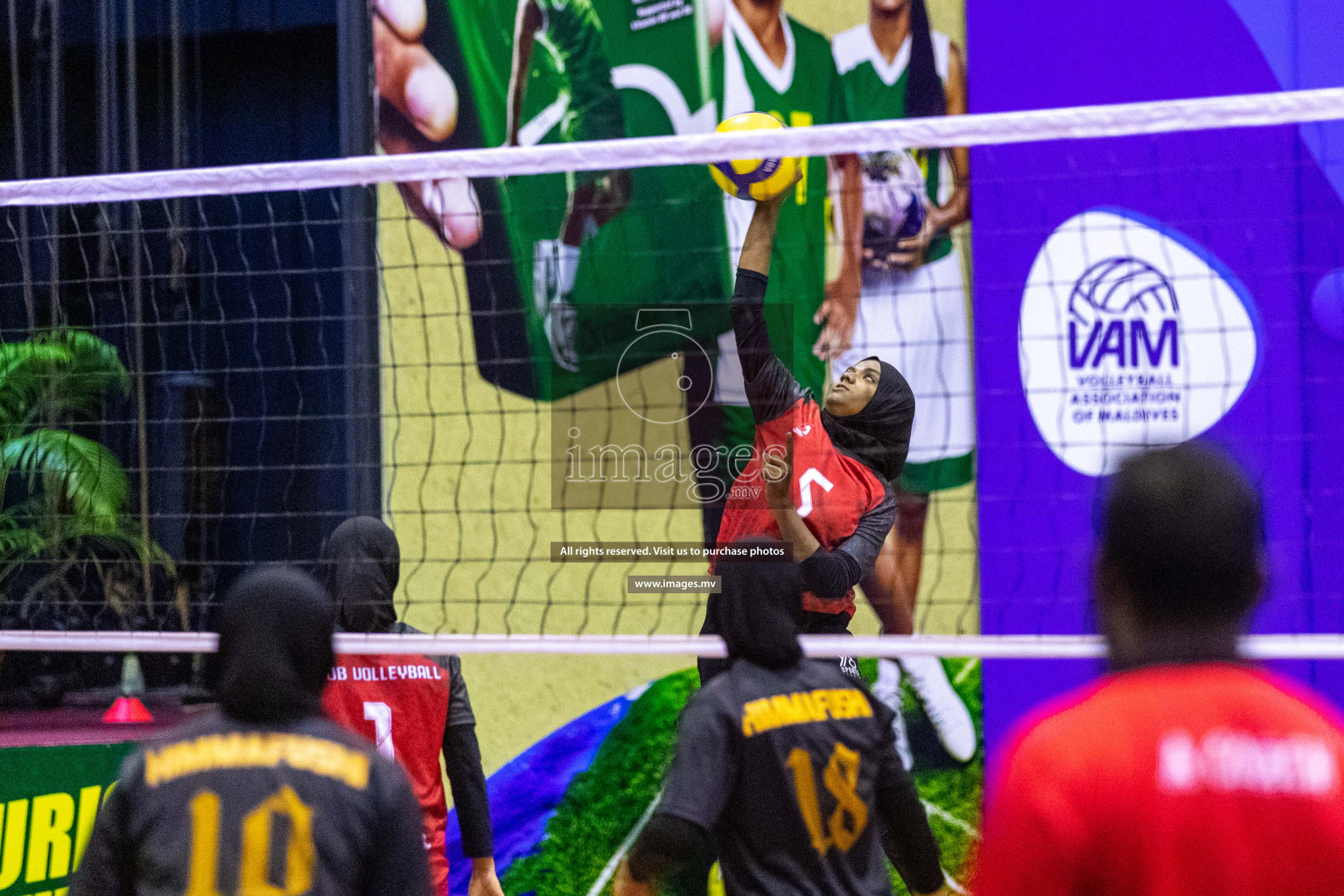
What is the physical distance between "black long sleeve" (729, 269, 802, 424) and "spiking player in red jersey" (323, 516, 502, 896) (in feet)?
4.17

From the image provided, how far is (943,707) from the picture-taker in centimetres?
580

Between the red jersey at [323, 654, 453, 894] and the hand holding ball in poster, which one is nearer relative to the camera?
the red jersey at [323, 654, 453, 894]

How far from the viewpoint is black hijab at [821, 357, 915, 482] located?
14.6 feet

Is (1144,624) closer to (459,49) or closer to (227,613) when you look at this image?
(227,613)

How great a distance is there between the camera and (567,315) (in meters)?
6.26

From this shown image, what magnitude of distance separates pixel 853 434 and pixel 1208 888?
10.1 ft

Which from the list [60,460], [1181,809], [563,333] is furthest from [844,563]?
[60,460]

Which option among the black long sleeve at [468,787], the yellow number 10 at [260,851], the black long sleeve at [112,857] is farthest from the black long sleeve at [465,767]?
the yellow number 10 at [260,851]

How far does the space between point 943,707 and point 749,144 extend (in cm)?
297

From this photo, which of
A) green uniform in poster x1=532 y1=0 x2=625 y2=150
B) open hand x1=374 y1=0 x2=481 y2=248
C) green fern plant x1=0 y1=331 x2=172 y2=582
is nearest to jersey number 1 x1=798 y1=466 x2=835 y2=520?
green uniform in poster x1=532 y1=0 x2=625 y2=150

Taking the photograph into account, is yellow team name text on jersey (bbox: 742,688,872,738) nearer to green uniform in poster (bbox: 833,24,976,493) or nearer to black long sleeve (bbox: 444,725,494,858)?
black long sleeve (bbox: 444,725,494,858)

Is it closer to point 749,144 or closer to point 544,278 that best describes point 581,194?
point 544,278

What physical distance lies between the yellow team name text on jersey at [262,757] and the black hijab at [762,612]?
105 cm

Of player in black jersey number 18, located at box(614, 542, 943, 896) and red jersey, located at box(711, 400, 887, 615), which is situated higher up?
red jersey, located at box(711, 400, 887, 615)
